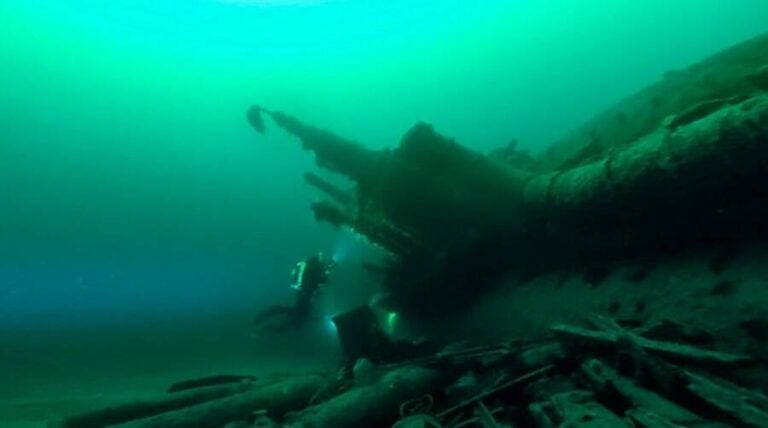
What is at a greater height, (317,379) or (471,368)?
(317,379)

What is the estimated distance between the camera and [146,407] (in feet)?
19.9

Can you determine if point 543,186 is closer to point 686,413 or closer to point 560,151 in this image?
point 560,151

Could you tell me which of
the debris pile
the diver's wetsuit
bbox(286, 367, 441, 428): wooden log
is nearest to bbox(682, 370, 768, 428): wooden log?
the debris pile

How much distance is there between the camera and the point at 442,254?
9.77 meters

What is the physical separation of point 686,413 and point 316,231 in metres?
63.8

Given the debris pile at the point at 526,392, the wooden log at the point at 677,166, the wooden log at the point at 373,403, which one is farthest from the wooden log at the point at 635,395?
the wooden log at the point at 677,166

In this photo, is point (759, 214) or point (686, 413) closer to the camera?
point (686, 413)

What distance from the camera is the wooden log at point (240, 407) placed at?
5.16 metres

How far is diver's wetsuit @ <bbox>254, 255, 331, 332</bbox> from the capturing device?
12680mm

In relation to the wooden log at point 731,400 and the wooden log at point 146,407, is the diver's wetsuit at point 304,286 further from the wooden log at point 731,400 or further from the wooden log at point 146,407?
the wooden log at point 731,400

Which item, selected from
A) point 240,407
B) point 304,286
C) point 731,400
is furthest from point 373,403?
point 304,286

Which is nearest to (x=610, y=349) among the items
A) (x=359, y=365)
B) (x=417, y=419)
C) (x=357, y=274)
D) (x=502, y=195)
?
(x=417, y=419)

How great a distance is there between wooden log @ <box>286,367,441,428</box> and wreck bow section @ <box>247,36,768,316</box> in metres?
2.84

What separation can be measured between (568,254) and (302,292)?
23.5 feet
